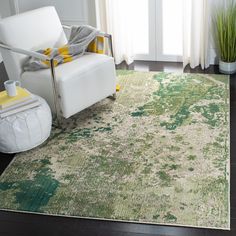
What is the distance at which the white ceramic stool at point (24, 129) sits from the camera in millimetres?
2834

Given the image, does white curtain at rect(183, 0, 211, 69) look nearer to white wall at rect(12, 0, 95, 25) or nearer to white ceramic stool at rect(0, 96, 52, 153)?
white wall at rect(12, 0, 95, 25)

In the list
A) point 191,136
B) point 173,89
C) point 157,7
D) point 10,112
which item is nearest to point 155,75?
point 173,89

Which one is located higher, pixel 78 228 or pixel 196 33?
pixel 196 33

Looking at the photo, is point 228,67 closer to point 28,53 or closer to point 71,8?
point 71,8

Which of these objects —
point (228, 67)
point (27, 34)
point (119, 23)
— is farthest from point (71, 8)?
point (228, 67)

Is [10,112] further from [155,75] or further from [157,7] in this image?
[157,7]

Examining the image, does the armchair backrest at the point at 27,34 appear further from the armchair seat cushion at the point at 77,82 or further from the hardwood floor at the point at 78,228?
the hardwood floor at the point at 78,228

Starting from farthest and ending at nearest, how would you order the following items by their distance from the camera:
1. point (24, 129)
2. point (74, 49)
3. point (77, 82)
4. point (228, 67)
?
point (228, 67), point (74, 49), point (77, 82), point (24, 129)

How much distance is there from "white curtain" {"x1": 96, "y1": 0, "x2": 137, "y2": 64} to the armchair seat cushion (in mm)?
836

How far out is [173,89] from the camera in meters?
3.75

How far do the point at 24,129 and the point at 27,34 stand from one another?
35.3 inches

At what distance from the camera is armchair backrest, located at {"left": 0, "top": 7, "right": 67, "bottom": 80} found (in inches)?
130

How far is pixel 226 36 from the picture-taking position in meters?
3.86

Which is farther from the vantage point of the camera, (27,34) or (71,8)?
(71,8)
